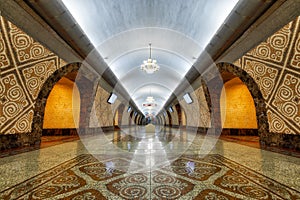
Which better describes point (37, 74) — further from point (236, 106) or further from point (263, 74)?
point (236, 106)

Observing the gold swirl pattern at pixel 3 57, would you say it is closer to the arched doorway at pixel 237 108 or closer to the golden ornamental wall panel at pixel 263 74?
the golden ornamental wall panel at pixel 263 74

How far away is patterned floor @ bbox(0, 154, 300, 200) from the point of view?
1076mm

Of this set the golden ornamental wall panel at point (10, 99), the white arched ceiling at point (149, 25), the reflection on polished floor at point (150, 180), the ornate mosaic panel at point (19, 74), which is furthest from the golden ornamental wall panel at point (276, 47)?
the golden ornamental wall panel at point (10, 99)

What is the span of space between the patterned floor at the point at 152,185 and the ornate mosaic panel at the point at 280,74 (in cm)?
189

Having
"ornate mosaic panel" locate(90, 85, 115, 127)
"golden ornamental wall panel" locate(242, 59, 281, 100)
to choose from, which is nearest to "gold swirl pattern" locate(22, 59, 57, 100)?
"ornate mosaic panel" locate(90, 85, 115, 127)

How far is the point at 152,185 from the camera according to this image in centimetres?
125

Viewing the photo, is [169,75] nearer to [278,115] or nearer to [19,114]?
[278,115]

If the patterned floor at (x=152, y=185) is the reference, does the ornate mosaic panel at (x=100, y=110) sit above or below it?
above

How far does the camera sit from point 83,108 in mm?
5969

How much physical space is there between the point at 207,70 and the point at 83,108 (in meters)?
4.99

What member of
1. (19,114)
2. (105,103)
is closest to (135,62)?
(105,103)

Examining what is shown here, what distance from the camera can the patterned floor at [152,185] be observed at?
1.08m

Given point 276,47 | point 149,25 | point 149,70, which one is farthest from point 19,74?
point 276,47

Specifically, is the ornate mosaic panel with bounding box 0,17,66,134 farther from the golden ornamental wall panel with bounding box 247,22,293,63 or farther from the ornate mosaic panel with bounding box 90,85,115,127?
the golden ornamental wall panel with bounding box 247,22,293,63
